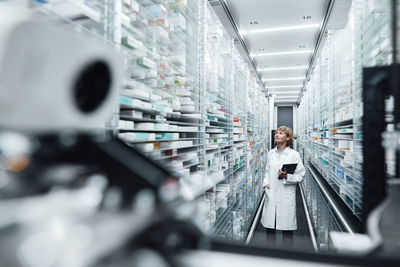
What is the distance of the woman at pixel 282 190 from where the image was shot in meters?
3.04

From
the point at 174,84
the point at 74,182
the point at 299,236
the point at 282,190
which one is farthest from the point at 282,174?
the point at 74,182

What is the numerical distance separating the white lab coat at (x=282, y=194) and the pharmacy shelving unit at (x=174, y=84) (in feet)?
1.63

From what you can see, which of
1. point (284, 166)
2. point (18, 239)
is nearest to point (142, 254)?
point (18, 239)

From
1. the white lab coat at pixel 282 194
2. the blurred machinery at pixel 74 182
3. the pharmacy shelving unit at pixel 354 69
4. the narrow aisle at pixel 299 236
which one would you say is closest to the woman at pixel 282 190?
the white lab coat at pixel 282 194

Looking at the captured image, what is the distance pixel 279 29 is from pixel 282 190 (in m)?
2.81

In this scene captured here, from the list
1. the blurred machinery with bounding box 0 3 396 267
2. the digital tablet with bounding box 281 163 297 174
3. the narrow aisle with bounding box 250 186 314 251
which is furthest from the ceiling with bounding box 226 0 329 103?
the blurred machinery with bounding box 0 3 396 267

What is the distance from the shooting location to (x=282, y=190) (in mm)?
3057

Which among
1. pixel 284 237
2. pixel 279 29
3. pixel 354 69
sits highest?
pixel 279 29

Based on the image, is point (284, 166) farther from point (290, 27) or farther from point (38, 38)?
point (38, 38)

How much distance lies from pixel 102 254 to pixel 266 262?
0.92 feet

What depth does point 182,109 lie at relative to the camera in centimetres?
169

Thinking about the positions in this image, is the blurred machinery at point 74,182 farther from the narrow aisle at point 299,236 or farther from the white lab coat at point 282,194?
the narrow aisle at point 299,236

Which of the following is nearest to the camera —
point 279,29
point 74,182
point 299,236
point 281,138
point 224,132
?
point 74,182

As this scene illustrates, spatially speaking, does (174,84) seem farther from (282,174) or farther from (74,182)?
(282,174)
